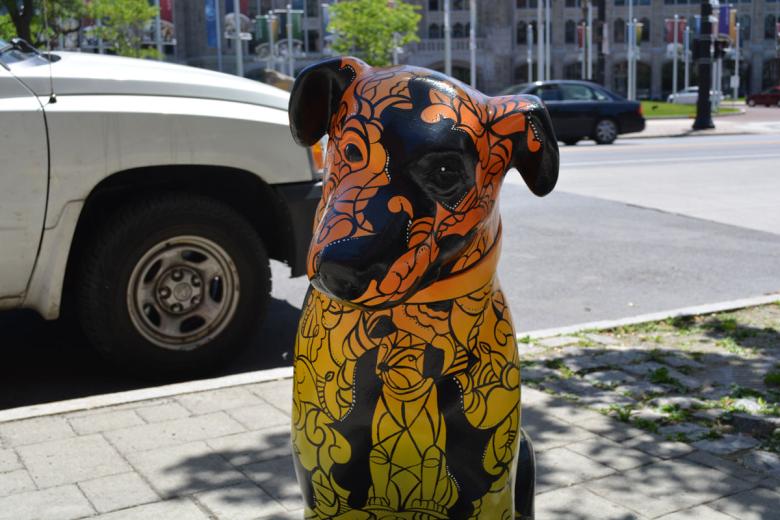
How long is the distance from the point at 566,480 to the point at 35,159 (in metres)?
2.74

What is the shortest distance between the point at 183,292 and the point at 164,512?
1.64 metres

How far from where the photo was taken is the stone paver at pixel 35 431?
13.4ft

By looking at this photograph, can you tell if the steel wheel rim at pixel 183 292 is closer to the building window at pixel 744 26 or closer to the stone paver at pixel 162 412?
the stone paver at pixel 162 412

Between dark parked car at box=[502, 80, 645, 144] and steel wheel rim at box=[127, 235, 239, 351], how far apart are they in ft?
58.6

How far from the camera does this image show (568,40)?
81.7 m

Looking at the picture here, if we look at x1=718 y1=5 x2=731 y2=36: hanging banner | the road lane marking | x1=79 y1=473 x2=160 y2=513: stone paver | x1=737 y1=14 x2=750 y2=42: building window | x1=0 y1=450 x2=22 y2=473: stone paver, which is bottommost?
x1=79 y1=473 x2=160 y2=513: stone paver

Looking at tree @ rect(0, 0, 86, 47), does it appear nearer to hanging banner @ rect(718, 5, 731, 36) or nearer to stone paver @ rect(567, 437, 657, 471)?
stone paver @ rect(567, 437, 657, 471)

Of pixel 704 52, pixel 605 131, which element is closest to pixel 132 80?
pixel 605 131

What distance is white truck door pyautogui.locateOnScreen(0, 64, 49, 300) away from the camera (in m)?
4.37

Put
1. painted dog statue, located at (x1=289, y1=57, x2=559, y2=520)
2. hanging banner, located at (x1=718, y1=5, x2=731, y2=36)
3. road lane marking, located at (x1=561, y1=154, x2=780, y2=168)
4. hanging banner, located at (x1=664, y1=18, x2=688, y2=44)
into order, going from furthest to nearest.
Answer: hanging banner, located at (x1=664, y1=18, x2=688, y2=44) < hanging banner, located at (x1=718, y1=5, x2=731, y2=36) < road lane marking, located at (x1=561, y1=154, x2=780, y2=168) < painted dog statue, located at (x1=289, y1=57, x2=559, y2=520)

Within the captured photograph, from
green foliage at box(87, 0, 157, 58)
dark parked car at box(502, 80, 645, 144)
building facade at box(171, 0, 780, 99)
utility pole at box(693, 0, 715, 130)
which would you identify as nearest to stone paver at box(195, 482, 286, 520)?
dark parked car at box(502, 80, 645, 144)

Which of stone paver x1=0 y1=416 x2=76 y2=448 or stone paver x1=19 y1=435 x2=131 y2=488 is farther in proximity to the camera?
stone paver x1=0 y1=416 x2=76 y2=448

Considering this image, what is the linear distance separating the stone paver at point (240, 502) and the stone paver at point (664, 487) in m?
1.21

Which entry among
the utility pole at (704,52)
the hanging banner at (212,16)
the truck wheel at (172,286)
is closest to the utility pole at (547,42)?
the hanging banner at (212,16)
